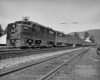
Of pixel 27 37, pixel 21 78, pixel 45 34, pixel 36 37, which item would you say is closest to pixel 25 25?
pixel 27 37

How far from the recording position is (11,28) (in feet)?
60.6

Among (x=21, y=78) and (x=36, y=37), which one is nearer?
(x=21, y=78)

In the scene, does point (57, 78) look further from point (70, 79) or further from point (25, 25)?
point (25, 25)

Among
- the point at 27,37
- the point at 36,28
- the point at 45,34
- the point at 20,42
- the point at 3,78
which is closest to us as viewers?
the point at 3,78

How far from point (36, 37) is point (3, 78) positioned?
50.9 feet

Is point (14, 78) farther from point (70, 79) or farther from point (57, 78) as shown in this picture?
point (70, 79)

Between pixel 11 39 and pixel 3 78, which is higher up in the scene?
pixel 11 39

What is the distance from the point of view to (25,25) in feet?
60.7

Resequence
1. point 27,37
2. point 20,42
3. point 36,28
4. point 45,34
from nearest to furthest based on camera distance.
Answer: point 20,42
point 27,37
point 36,28
point 45,34

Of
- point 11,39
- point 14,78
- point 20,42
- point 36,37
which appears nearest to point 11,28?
point 11,39

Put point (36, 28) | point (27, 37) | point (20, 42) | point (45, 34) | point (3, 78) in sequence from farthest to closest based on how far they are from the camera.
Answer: point (45, 34)
point (36, 28)
point (27, 37)
point (20, 42)
point (3, 78)

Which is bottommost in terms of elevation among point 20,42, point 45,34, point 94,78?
point 94,78

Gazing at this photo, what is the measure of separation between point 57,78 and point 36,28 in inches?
622

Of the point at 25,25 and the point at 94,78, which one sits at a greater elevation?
the point at 25,25
